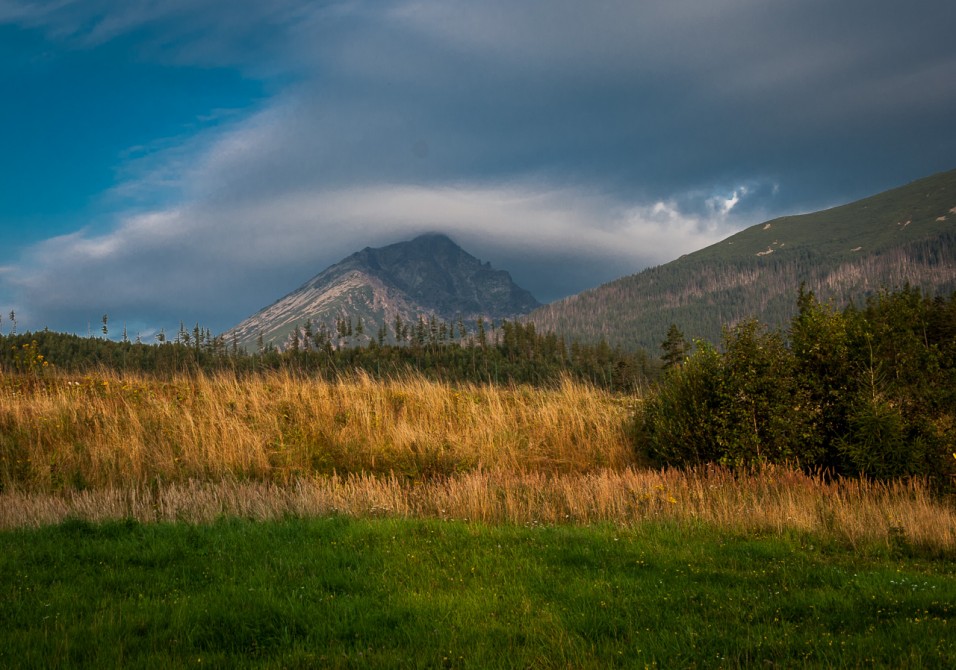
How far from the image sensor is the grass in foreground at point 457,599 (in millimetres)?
4867

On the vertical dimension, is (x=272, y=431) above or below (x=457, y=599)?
above

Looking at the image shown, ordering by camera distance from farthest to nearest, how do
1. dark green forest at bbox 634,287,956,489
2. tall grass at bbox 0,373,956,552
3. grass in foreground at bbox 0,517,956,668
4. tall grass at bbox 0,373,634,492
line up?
tall grass at bbox 0,373,634,492, dark green forest at bbox 634,287,956,489, tall grass at bbox 0,373,956,552, grass in foreground at bbox 0,517,956,668

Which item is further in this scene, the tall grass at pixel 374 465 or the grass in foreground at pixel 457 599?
the tall grass at pixel 374 465

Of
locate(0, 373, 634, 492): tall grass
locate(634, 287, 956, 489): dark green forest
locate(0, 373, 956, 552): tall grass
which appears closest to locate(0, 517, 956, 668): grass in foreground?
locate(0, 373, 956, 552): tall grass

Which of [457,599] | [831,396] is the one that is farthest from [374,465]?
[831,396]

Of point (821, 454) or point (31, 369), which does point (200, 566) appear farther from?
point (31, 369)

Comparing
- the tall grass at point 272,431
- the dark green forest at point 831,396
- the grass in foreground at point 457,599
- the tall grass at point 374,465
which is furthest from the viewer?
the tall grass at point 272,431

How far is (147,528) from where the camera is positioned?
871 centimetres

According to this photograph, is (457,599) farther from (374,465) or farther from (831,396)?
(831,396)

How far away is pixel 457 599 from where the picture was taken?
19.7 ft

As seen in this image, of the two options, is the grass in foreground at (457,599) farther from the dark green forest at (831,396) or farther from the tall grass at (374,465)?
the dark green forest at (831,396)

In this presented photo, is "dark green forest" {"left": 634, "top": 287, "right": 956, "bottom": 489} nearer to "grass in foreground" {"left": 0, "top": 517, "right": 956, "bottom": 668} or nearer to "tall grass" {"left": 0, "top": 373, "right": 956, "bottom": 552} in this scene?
"tall grass" {"left": 0, "top": 373, "right": 956, "bottom": 552}

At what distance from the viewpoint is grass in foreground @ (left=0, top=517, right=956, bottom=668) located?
4.87 meters

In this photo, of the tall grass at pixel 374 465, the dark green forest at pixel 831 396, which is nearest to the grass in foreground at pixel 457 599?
the tall grass at pixel 374 465
